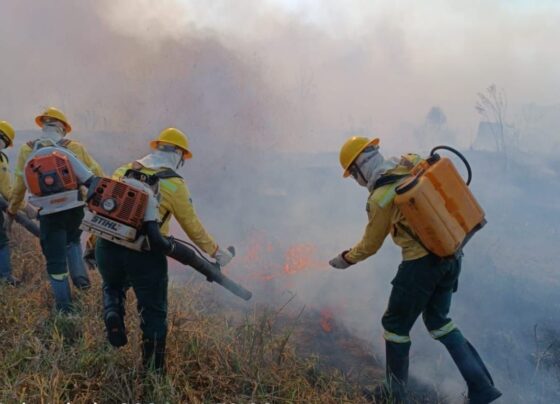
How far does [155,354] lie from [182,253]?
69cm

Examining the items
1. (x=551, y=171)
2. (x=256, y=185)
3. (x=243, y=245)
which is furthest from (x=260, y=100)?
(x=551, y=171)

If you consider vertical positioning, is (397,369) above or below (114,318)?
below

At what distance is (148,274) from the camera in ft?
9.45

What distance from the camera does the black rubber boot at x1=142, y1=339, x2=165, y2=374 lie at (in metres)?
2.90

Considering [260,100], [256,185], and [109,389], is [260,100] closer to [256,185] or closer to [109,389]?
[256,185]

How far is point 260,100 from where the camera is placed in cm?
1485

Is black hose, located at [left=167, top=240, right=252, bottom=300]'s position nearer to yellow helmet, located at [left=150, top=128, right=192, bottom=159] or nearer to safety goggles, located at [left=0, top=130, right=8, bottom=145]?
yellow helmet, located at [left=150, top=128, right=192, bottom=159]

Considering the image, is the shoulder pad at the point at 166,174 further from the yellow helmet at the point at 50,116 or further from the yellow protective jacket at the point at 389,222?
the yellow helmet at the point at 50,116

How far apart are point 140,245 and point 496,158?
14337 mm

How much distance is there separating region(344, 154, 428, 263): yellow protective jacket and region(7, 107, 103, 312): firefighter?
2548 millimetres

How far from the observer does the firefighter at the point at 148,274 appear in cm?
288

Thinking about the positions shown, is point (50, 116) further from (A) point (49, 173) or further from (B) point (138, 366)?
(B) point (138, 366)

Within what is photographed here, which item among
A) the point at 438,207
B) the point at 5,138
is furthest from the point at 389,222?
the point at 5,138

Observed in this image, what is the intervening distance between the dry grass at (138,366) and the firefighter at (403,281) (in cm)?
48
